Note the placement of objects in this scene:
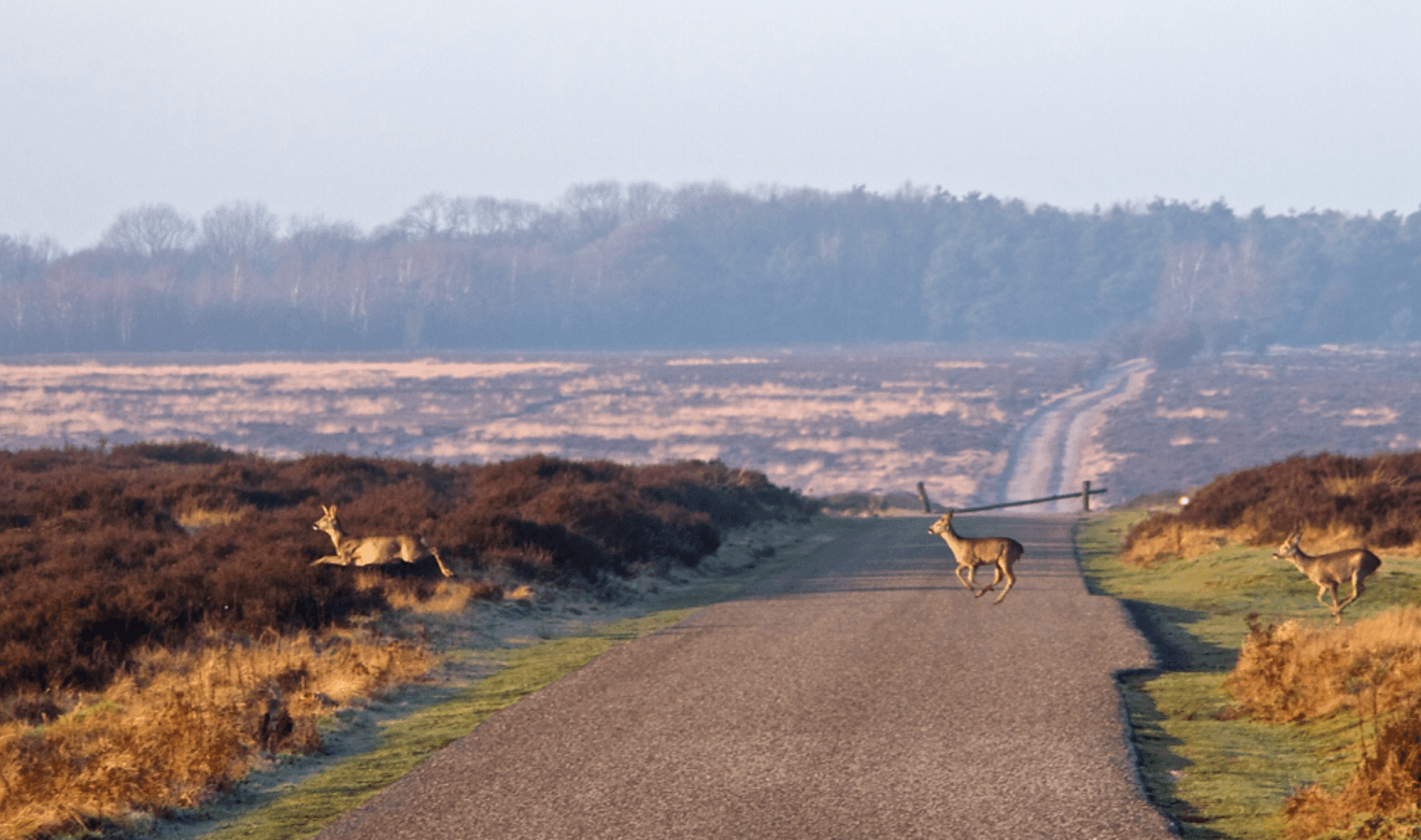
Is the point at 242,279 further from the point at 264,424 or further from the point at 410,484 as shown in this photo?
the point at 410,484

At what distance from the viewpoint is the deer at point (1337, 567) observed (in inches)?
570

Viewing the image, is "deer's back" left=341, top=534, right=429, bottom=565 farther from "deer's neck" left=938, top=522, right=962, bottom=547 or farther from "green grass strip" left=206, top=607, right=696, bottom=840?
"deer's neck" left=938, top=522, right=962, bottom=547

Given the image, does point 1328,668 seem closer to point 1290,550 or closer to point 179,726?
point 1290,550

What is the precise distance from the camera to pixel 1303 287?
190 metres

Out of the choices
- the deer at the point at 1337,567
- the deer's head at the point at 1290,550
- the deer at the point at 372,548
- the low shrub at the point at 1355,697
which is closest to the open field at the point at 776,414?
the deer at the point at 372,548

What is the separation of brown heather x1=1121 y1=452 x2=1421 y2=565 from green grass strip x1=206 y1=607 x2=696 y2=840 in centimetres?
1197

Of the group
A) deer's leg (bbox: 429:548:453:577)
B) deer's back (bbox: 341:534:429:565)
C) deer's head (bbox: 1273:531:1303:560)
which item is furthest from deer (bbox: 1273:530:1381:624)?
deer's back (bbox: 341:534:429:565)

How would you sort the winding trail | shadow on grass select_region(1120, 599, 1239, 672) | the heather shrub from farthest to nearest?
1. the winding trail
2. the heather shrub
3. shadow on grass select_region(1120, 599, 1239, 672)

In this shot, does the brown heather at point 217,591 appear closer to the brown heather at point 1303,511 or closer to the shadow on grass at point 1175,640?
the shadow on grass at point 1175,640

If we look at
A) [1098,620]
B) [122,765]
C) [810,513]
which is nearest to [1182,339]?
[810,513]

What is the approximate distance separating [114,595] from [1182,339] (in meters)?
138

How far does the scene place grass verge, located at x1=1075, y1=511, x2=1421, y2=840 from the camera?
851 centimetres

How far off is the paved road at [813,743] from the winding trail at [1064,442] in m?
52.7

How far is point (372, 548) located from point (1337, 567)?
11940 millimetres
